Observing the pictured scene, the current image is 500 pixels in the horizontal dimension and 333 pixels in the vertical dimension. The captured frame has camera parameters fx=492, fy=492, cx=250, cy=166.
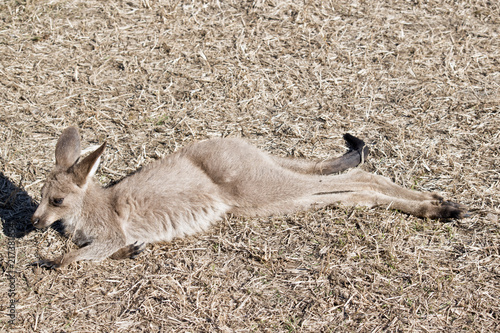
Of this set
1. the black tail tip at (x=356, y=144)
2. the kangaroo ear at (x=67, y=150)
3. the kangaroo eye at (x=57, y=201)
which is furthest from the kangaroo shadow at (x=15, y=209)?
the black tail tip at (x=356, y=144)

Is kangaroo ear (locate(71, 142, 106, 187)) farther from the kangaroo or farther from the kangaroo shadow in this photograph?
the kangaroo shadow

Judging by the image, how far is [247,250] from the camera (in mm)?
4340

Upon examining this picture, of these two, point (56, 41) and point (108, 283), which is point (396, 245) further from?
point (56, 41)

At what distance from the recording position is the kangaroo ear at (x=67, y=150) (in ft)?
15.0

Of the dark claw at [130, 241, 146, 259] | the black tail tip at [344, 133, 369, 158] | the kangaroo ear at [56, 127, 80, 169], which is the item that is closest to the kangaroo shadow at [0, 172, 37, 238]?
the kangaroo ear at [56, 127, 80, 169]

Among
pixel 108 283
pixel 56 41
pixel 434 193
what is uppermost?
pixel 56 41

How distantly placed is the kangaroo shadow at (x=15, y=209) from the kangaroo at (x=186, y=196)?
1.34ft

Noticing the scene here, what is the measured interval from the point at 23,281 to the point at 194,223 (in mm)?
1544

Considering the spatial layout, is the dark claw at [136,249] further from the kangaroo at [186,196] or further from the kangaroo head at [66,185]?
the kangaroo head at [66,185]

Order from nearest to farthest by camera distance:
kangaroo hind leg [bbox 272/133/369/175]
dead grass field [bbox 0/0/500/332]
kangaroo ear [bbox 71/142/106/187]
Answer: dead grass field [bbox 0/0/500/332], kangaroo ear [bbox 71/142/106/187], kangaroo hind leg [bbox 272/133/369/175]

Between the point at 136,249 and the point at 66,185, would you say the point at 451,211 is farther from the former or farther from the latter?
the point at 66,185

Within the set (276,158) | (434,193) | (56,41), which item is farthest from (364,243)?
(56,41)

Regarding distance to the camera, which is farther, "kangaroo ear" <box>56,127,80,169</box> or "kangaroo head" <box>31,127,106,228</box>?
"kangaroo ear" <box>56,127,80,169</box>

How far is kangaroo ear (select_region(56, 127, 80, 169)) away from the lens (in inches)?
181
